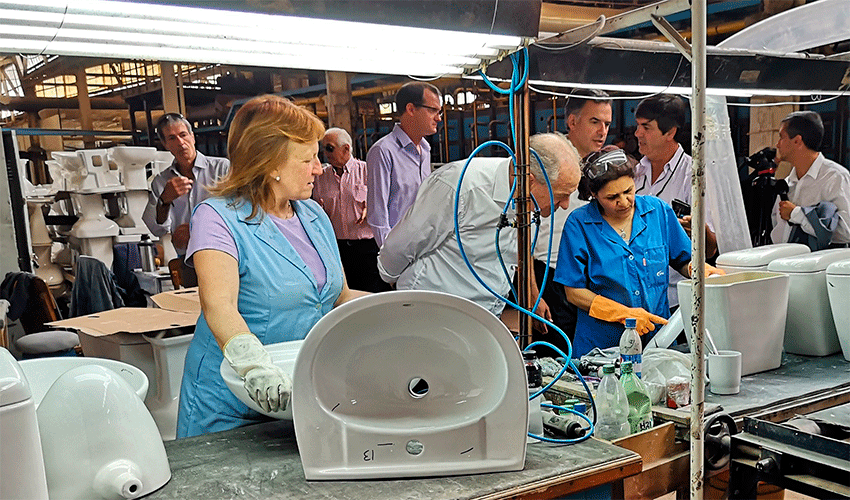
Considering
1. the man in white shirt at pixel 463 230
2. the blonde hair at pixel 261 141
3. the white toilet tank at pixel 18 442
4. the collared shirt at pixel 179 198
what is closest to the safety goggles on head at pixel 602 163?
the man in white shirt at pixel 463 230

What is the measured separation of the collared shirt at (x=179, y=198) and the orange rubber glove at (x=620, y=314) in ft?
5.22

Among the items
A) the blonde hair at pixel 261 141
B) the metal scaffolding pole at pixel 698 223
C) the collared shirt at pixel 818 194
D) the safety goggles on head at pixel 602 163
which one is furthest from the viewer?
the collared shirt at pixel 818 194

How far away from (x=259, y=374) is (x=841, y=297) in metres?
1.93

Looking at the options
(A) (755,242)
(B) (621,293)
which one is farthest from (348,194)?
(A) (755,242)

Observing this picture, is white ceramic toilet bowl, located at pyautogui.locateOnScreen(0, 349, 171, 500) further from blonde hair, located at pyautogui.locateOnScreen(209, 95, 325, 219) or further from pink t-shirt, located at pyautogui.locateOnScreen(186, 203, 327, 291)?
blonde hair, located at pyautogui.locateOnScreen(209, 95, 325, 219)

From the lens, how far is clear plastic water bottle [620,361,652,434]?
1.80 m

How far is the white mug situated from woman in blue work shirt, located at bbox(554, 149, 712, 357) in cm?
89

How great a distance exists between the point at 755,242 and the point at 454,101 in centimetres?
Result: 270

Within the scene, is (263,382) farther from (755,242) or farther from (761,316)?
(755,242)

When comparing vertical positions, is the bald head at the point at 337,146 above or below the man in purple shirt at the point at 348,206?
above

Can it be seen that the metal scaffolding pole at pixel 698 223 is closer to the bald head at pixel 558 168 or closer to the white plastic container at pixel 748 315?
the white plastic container at pixel 748 315

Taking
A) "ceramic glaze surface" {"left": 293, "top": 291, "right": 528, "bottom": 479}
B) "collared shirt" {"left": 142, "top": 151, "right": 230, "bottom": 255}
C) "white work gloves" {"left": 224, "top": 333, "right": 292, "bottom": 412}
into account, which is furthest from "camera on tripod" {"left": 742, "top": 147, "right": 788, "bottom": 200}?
"white work gloves" {"left": 224, "top": 333, "right": 292, "bottom": 412}

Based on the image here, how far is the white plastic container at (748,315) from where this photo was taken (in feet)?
7.16

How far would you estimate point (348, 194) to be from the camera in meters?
2.93
